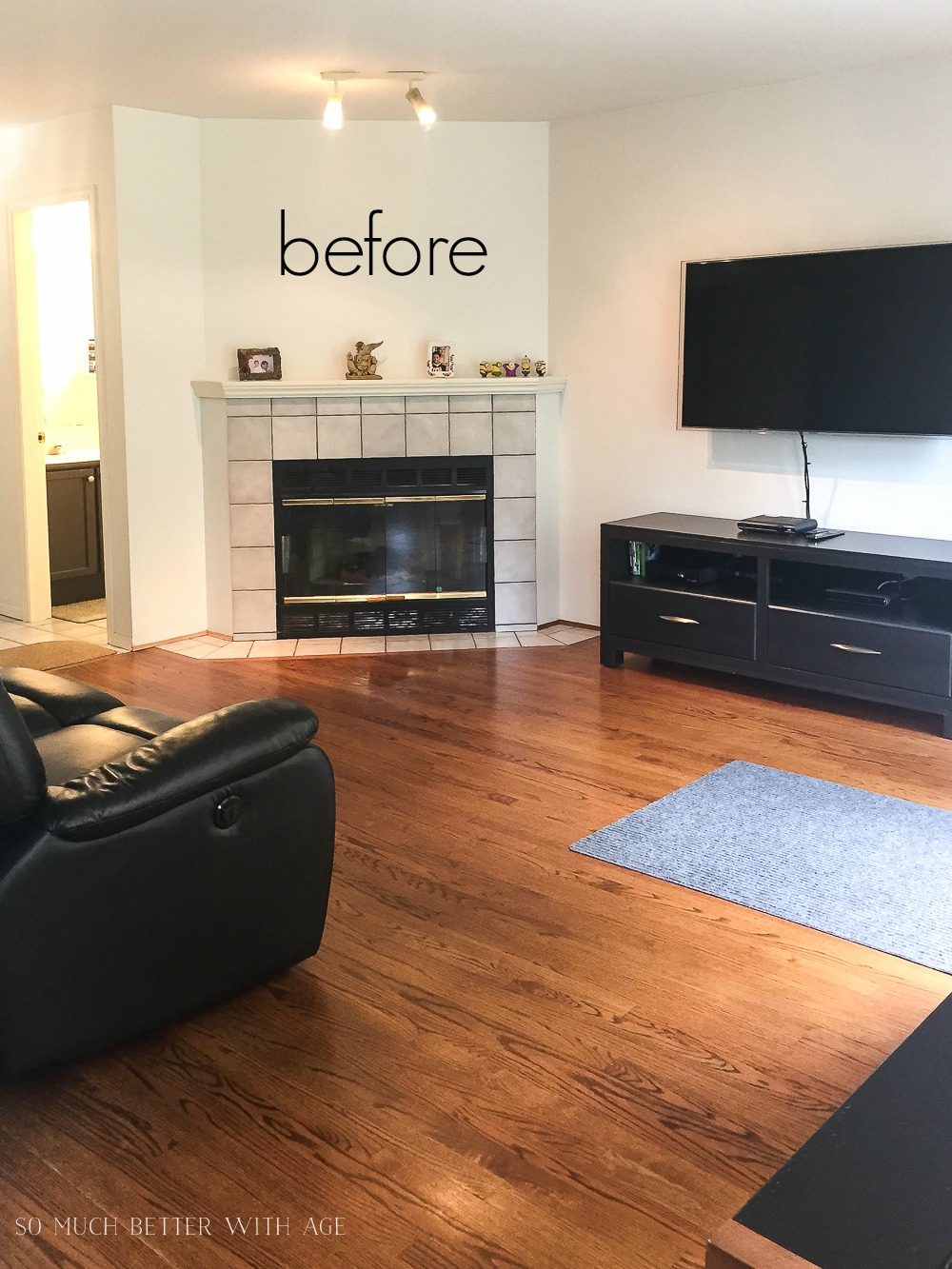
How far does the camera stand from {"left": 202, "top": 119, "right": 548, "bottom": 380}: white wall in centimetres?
565

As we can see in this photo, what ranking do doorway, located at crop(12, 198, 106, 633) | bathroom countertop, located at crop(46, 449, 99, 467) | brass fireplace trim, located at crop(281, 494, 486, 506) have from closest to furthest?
brass fireplace trim, located at crop(281, 494, 486, 506) < doorway, located at crop(12, 198, 106, 633) < bathroom countertop, located at crop(46, 449, 99, 467)

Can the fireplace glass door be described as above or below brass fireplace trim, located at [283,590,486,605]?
above

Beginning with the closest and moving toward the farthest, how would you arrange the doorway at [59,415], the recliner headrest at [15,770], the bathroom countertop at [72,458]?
the recliner headrest at [15,770], the doorway at [59,415], the bathroom countertop at [72,458]

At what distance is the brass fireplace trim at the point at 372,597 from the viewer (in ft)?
19.4

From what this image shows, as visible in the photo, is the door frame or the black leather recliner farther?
the door frame

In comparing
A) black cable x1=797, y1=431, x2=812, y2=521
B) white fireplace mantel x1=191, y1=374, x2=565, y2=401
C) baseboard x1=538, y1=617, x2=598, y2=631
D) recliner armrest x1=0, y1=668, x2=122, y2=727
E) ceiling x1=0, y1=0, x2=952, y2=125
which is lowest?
baseboard x1=538, y1=617, x2=598, y2=631

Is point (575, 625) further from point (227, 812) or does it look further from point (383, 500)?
point (227, 812)

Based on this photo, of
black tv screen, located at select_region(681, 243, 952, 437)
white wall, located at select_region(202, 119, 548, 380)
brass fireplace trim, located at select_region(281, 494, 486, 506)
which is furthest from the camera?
brass fireplace trim, located at select_region(281, 494, 486, 506)

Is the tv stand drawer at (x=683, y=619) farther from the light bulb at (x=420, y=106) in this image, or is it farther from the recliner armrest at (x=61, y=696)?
the recliner armrest at (x=61, y=696)

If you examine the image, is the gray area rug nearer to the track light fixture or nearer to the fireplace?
the fireplace

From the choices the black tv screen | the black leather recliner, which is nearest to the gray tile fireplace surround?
the black tv screen

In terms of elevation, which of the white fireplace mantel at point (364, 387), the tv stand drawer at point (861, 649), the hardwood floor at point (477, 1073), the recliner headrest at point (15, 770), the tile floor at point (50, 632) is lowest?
the hardwood floor at point (477, 1073)

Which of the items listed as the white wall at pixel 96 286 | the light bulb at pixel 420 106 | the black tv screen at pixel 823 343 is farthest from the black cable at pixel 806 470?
the white wall at pixel 96 286

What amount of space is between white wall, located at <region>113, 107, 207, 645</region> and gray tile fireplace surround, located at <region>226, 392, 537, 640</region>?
0.24m
